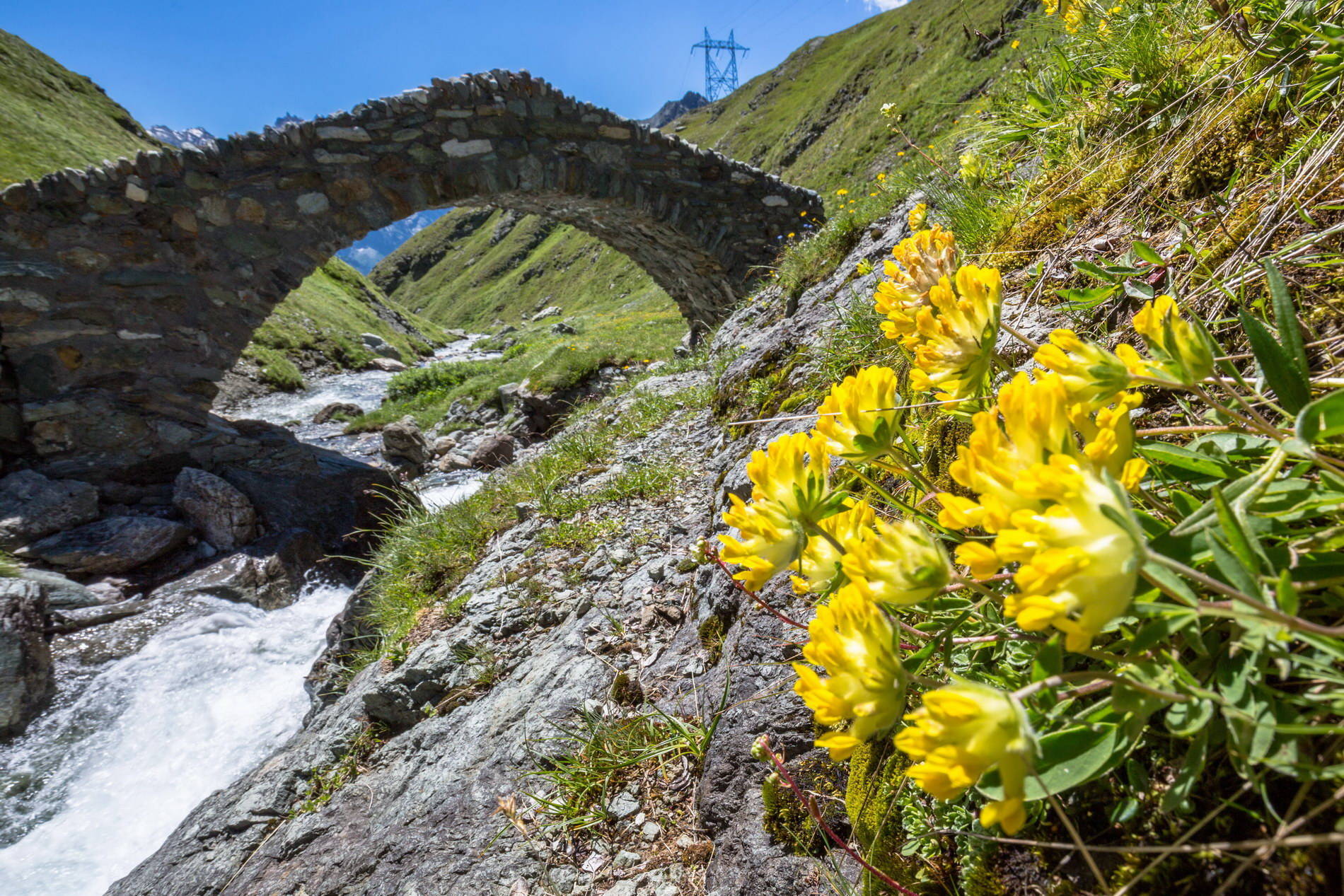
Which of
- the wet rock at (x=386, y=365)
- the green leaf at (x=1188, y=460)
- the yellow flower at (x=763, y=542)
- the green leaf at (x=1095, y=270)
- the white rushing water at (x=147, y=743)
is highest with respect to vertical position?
the wet rock at (x=386, y=365)

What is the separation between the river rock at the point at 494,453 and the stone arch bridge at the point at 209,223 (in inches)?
117

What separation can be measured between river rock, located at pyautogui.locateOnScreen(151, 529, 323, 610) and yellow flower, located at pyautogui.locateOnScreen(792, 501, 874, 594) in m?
6.62

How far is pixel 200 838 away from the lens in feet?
8.61

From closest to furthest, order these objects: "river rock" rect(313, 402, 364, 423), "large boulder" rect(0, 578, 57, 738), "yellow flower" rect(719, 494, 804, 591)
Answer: "yellow flower" rect(719, 494, 804, 591) < "large boulder" rect(0, 578, 57, 738) < "river rock" rect(313, 402, 364, 423)

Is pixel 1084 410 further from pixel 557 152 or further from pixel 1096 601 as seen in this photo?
pixel 557 152

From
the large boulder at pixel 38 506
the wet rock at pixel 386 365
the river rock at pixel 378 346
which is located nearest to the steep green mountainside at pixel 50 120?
the river rock at pixel 378 346

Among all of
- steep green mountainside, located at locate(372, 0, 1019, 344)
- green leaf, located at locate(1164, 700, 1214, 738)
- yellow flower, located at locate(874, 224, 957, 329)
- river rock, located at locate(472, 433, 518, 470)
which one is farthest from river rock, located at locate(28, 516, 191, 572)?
green leaf, located at locate(1164, 700, 1214, 738)

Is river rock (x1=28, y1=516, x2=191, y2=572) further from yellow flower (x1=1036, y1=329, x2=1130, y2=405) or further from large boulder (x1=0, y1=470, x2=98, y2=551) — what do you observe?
yellow flower (x1=1036, y1=329, x2=1130, y2=405)

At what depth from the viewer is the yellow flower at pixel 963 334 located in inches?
35.4

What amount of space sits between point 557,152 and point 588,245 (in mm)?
57431

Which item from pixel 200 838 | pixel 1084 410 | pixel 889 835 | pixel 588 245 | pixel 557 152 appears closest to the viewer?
pixel 1084 410

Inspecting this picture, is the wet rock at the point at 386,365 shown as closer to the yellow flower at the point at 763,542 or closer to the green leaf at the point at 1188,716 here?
the yellow flower at the point at 763,542

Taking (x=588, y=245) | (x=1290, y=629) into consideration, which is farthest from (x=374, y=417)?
(x=588, y=245)

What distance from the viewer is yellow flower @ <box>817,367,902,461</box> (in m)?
0.88
